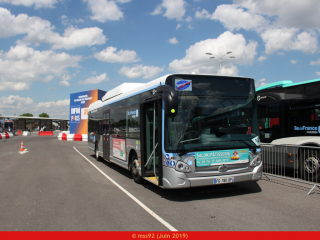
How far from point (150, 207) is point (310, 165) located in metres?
4.94

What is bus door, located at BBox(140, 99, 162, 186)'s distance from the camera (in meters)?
6.66

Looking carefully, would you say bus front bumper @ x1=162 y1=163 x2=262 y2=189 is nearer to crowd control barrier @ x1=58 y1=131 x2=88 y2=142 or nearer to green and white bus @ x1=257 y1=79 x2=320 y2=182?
green and white bus @ x1=257 y1=79 x2=320 y2=182

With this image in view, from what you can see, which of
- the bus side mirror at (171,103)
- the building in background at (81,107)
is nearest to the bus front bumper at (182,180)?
the bus side mirror at (171,103)

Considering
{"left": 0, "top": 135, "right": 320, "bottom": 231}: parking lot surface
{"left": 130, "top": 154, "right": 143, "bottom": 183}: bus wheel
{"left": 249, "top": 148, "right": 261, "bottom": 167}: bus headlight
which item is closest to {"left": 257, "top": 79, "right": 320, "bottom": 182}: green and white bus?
{"left": 0, "top": 135, "right": 320, "bottom": 231}: parking lot surface

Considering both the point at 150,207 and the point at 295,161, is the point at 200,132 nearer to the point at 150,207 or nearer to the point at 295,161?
the point at 150,207

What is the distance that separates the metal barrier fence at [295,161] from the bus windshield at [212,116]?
219 cm

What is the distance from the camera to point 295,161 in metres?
7.80

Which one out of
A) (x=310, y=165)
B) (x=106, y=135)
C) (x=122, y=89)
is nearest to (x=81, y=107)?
(x=106, y=135)

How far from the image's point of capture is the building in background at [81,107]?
114ft

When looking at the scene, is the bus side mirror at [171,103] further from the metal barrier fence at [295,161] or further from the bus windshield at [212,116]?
the metal barrier fence at [295,161]

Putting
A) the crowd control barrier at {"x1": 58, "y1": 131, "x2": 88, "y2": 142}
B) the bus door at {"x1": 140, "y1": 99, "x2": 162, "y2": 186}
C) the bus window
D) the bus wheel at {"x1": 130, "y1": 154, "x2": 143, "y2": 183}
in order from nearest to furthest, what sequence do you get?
the bus door at {"x1": 140, "y1": 99, "x2": 162, "y2": 186}
the bus wheel at {"x1": 130, "y1": 154, "x2": 143, "y2": 183}
the bus window
the crowd control barrier at {"x1": 58, "y1": 131, "x2": 88, "y2": 142}

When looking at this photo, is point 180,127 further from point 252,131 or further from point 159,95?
point 252,131
